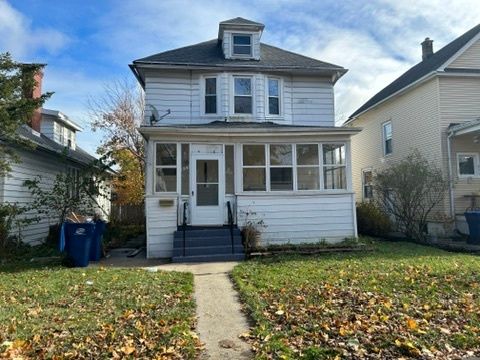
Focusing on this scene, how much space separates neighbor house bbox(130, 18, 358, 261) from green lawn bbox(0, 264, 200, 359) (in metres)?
3.34

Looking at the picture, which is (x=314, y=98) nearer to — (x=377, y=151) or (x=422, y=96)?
(x=422, y=96)

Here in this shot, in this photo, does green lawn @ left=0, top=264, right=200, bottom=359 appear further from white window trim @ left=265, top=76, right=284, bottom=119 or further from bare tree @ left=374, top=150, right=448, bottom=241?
bare tree @ left=374, top=150, right=448, bottom=241

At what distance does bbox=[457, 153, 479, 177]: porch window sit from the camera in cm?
1575

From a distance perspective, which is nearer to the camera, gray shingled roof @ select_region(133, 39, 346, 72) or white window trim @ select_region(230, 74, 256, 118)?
gray shingled roof @ select_region(133, 39, 346, 72)

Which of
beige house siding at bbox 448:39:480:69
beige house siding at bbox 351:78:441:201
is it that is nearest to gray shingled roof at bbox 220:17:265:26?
beige house siding at bbox 351:78:441:201

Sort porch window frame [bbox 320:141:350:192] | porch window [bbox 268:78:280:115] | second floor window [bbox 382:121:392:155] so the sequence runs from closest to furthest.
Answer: porch window frame [bbox 320:141:350:192]
porch window [bbox 268:78:280:115]
second floor window [bbox 382:121:392:155]

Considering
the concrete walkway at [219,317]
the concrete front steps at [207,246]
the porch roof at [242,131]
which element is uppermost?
the porch roof at [242,131]

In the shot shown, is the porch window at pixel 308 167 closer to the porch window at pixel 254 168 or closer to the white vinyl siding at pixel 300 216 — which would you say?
the white vinyl siding at pixel 300 216

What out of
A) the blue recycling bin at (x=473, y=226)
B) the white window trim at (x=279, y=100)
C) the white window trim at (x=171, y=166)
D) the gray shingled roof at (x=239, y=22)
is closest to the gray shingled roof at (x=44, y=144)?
the white window trim at (x=171, y=166)

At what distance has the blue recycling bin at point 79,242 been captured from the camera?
9.73 meters

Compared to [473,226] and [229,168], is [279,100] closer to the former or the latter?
[229,168]

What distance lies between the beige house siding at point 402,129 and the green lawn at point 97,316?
12765 millimetres

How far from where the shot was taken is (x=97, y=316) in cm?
531

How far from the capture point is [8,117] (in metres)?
9.83
